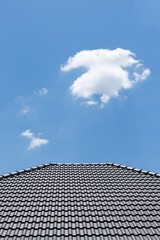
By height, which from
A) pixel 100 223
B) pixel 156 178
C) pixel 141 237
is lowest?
pixel 141 237

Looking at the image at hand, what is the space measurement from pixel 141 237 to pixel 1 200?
4825 millimetres

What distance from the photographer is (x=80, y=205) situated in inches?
245

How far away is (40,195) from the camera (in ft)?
22.9

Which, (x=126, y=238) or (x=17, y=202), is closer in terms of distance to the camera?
(x=126, y=238)

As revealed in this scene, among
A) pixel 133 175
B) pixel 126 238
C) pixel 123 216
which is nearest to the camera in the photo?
pixel 126 238

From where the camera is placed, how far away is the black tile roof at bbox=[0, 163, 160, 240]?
505 cm

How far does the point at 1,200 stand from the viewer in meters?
6.78

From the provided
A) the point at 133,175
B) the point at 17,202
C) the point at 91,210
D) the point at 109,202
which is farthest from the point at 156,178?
the point at 17,202

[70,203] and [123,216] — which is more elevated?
[70,203]

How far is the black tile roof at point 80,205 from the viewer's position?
16.6 ft

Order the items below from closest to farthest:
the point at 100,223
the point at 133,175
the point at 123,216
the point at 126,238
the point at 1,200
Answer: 1. the point at 126,238
2. the point at 100,223
3. the point at 123,216
4. the point at 1,200
5. the point at 133,175

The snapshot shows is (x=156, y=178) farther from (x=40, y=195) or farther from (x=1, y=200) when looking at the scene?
(x=1, y=200)

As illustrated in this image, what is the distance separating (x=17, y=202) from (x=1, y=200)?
689 mm

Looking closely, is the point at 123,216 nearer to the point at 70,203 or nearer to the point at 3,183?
the point at 70,203
